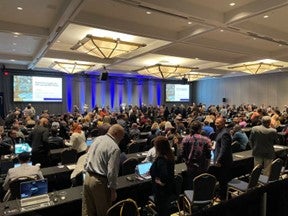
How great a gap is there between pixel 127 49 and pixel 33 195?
6.30m

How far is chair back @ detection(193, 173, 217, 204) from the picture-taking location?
3463 millimetres

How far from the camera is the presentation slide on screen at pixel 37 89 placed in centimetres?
1611

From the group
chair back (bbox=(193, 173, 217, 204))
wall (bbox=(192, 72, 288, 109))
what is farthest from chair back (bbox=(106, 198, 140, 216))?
wall (bbox=(192, 72, 288, 109))

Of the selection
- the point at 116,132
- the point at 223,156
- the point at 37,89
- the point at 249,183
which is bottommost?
the point at 249,183

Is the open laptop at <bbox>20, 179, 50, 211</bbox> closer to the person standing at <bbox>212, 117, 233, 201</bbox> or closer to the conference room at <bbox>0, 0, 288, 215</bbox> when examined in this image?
the conference room at <bbox>0, 0, 288, 215</bbox>

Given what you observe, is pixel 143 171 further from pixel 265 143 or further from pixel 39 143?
pixel 39 143

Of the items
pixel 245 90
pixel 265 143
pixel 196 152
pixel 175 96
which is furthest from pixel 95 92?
pixel 196 152

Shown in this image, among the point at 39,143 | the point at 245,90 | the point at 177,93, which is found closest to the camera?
the point at 39,143

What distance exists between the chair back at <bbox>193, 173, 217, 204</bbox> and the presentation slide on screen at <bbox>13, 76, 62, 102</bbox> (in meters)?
15.0

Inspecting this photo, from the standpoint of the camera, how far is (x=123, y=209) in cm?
252

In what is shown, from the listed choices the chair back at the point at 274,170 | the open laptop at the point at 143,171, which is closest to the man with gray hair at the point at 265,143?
the chair back at the point at 274,170

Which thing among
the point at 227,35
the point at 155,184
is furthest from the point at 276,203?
the point at 227,35

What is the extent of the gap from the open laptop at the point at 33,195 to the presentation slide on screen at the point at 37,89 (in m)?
14.1

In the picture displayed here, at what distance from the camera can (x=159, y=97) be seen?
2270 cm
